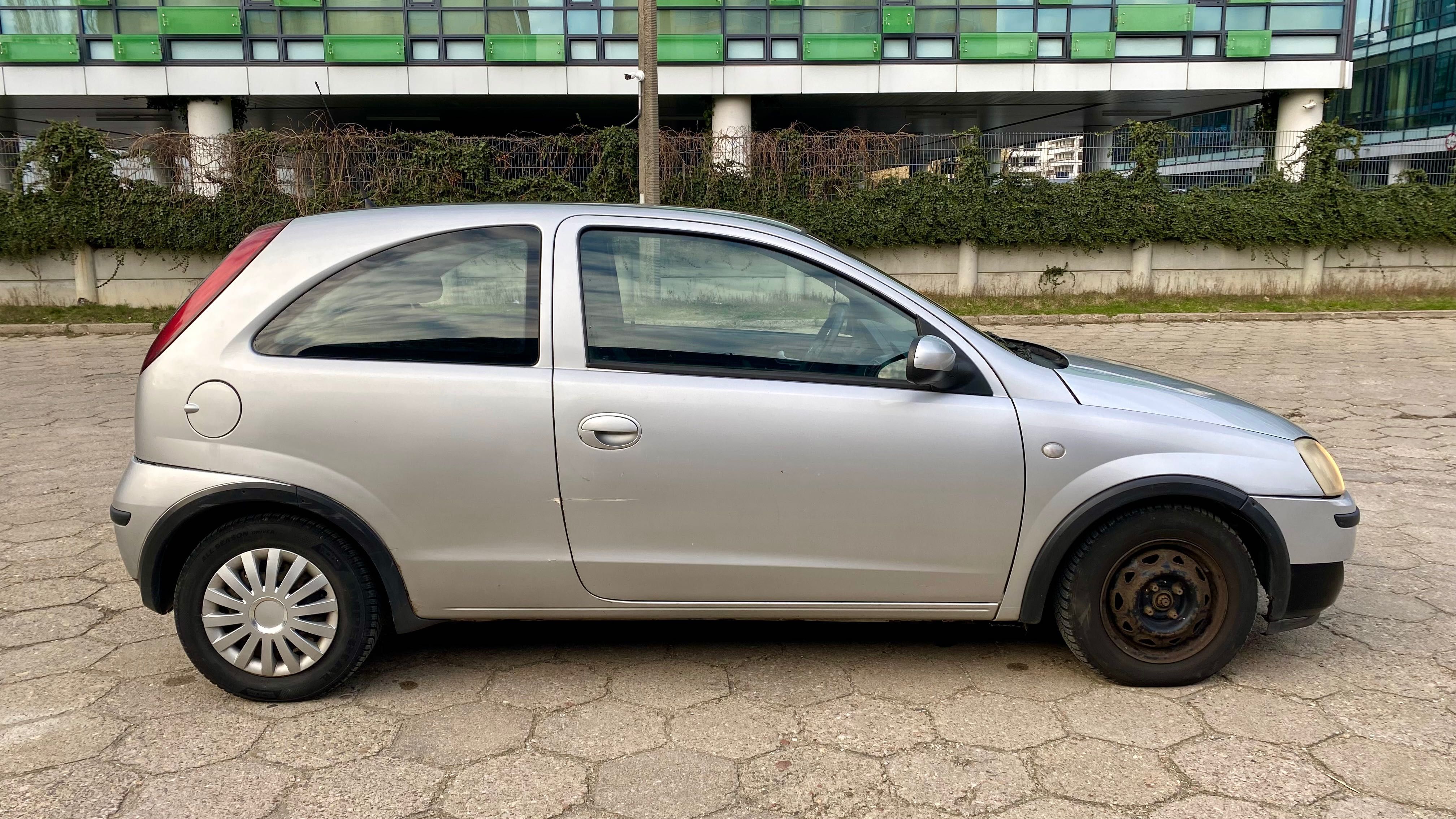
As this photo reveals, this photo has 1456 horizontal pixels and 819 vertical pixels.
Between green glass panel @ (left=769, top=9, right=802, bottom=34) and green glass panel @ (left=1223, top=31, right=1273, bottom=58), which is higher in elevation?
green glass panel @ (left=769, top=9, right=802, bottom=34)

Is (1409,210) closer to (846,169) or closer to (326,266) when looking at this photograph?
(846,169)

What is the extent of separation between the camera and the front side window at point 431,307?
3248 mm

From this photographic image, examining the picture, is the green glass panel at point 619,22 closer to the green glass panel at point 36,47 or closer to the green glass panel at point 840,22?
the green glass panel at point 840,22

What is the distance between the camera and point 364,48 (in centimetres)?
2075

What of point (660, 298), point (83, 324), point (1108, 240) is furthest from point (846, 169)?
point (660, 298)

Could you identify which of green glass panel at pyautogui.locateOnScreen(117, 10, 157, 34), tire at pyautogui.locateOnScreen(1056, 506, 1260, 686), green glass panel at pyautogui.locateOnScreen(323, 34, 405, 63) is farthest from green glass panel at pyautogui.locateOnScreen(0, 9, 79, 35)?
tire at pyautogui.locateOnScreen(1056, 506, 1260, 686)

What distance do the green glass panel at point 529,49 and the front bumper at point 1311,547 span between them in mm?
19821

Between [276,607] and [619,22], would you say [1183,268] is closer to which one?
[619,22]

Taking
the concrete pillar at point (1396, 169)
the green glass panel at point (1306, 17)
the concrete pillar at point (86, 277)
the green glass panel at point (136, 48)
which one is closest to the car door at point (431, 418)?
the concrete pillar at point (86, 277)

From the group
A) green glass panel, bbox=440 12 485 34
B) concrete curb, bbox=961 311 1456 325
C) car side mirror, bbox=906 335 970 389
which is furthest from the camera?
green glass panel, bbox=440 12 485 34

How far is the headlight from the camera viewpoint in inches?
131

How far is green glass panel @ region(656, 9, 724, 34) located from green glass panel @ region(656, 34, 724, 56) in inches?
3.7

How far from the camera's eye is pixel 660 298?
131 inches

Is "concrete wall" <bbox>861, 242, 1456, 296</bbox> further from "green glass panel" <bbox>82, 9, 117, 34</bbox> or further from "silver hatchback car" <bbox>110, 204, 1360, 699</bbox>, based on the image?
"green glass panel" <bbox>82, 9, 117, 34</bbox>
